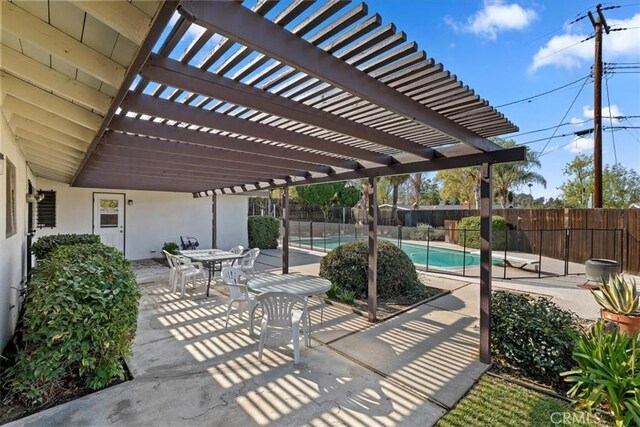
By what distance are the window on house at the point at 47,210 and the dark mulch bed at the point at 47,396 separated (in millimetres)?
7284

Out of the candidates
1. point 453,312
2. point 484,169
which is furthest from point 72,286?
point 453,312

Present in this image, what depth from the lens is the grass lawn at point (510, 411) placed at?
2529 mm

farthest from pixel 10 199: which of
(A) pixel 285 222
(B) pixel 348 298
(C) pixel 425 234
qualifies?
(C) pixel 425 234

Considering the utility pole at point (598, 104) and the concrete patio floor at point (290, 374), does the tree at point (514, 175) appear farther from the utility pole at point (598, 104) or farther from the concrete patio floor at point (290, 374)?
the concrete patio floor at point (290, 374)

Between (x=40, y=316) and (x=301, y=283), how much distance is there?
300cm

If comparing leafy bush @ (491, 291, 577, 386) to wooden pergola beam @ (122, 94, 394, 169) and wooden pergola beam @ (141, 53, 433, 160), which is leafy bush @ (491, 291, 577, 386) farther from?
wooden pergola beam @ (122, 94, 394, 169)

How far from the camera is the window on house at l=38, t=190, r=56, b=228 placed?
28.2 feet

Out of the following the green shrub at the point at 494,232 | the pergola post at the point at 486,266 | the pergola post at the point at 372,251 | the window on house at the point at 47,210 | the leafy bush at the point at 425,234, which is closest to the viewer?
the pergola post at the point at 486,266

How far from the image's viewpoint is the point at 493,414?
2.64 metres

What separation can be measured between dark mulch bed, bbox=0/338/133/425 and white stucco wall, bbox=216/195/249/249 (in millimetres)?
9887

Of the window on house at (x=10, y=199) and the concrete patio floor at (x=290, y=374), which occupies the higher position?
the window on house at (x=10, y=199)

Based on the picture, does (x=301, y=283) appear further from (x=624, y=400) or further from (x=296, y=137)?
(x=624, y=400)

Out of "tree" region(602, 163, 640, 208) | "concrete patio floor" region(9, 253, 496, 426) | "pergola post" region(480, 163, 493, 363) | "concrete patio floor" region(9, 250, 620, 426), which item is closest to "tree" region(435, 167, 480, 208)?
"tree" region(602, 163, 640, 208)

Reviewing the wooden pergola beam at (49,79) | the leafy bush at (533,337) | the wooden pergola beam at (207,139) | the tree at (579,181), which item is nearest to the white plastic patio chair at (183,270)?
the wooden pergola beam at (207,139)
